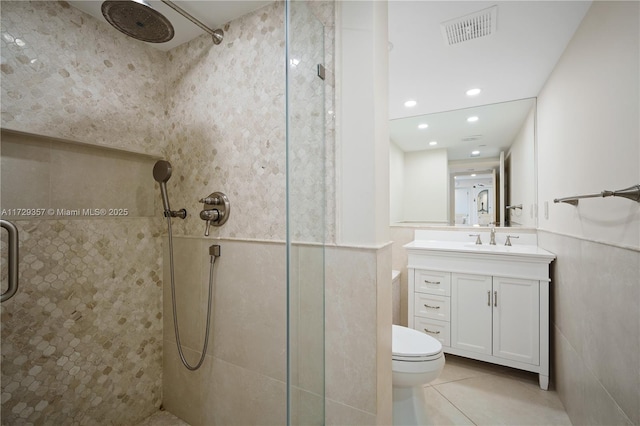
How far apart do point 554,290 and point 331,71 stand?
2.11 metres

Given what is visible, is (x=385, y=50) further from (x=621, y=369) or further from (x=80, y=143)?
(x=621, y=369)

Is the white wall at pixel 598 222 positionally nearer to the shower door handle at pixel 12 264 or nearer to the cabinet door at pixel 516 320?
the cabinet door at pixel 516 320

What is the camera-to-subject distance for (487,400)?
1803 millimetres

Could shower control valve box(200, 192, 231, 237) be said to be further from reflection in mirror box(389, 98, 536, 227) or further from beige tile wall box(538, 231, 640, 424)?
reflection in mirror box(389, 98, 536, 227)

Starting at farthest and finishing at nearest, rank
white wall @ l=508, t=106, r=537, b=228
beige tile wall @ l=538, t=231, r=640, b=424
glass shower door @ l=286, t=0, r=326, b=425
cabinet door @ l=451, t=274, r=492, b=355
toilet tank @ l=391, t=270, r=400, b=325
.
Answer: toilet tank @ l=391, t=270, r=400, b=325
white wall @ l=508, t=106, r=537, b=228
cabinet door @ l=451, t=274, r=492, b=355
beige tile wall @ l=538, t=231, r=640, b=424
glass shower door @ l=286, t=0, r=326, b=425

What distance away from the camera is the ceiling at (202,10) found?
51.9 inches

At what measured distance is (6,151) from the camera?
1.11 m

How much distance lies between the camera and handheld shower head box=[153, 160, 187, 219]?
60.3 inches

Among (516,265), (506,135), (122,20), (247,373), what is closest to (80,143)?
(122,20)

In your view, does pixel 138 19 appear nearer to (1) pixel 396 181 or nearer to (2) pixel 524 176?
(1) pixel 396 181

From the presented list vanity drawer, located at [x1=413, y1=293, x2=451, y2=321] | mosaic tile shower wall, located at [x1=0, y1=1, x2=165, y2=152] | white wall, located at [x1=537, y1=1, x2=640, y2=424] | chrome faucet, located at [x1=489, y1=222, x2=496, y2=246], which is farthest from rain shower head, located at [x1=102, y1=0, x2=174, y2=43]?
chrome faucet, located at [x1=489, y1=222, x2=496, y2=246]

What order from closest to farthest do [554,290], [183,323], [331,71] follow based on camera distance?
[331,71], [183,323], [554,290]

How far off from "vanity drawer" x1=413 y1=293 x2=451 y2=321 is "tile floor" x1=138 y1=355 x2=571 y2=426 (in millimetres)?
394

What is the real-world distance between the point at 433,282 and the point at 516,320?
1.93ft
